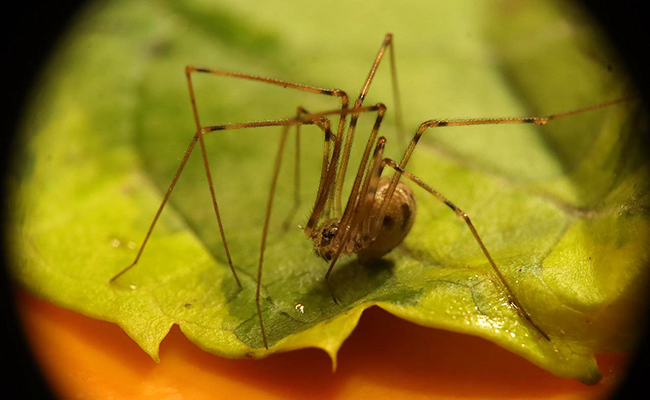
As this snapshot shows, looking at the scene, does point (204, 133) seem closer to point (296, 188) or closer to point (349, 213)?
point (296, 188)

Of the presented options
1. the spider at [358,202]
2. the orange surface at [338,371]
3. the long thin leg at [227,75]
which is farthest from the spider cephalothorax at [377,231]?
the orange surface at [338,371]

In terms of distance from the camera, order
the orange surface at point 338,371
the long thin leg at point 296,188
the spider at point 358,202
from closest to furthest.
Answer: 1. the orange surface at point 338,371
2. the spider at point 358,202
3. the long thin leg at point 296,188

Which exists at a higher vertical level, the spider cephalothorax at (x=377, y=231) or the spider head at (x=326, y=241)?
the spider cephalothorax at (x=377, y=231)

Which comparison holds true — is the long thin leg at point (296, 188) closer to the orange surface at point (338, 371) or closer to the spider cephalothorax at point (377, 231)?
the spider cephalothorax at point (377, 231)

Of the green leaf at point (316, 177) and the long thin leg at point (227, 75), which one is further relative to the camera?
the long thin leg at point (227, 75)

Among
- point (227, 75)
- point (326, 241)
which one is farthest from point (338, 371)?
point (227, 75)

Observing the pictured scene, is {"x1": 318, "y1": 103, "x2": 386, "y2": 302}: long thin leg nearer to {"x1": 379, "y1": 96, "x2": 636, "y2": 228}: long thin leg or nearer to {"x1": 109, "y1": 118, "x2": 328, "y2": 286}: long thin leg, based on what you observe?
{"x1": 379, "y1": 96, "x2": 636, "y2": 228}: long thin leg

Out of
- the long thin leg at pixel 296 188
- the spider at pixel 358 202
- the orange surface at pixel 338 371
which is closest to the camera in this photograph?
the orange surface at pixel 338 371
